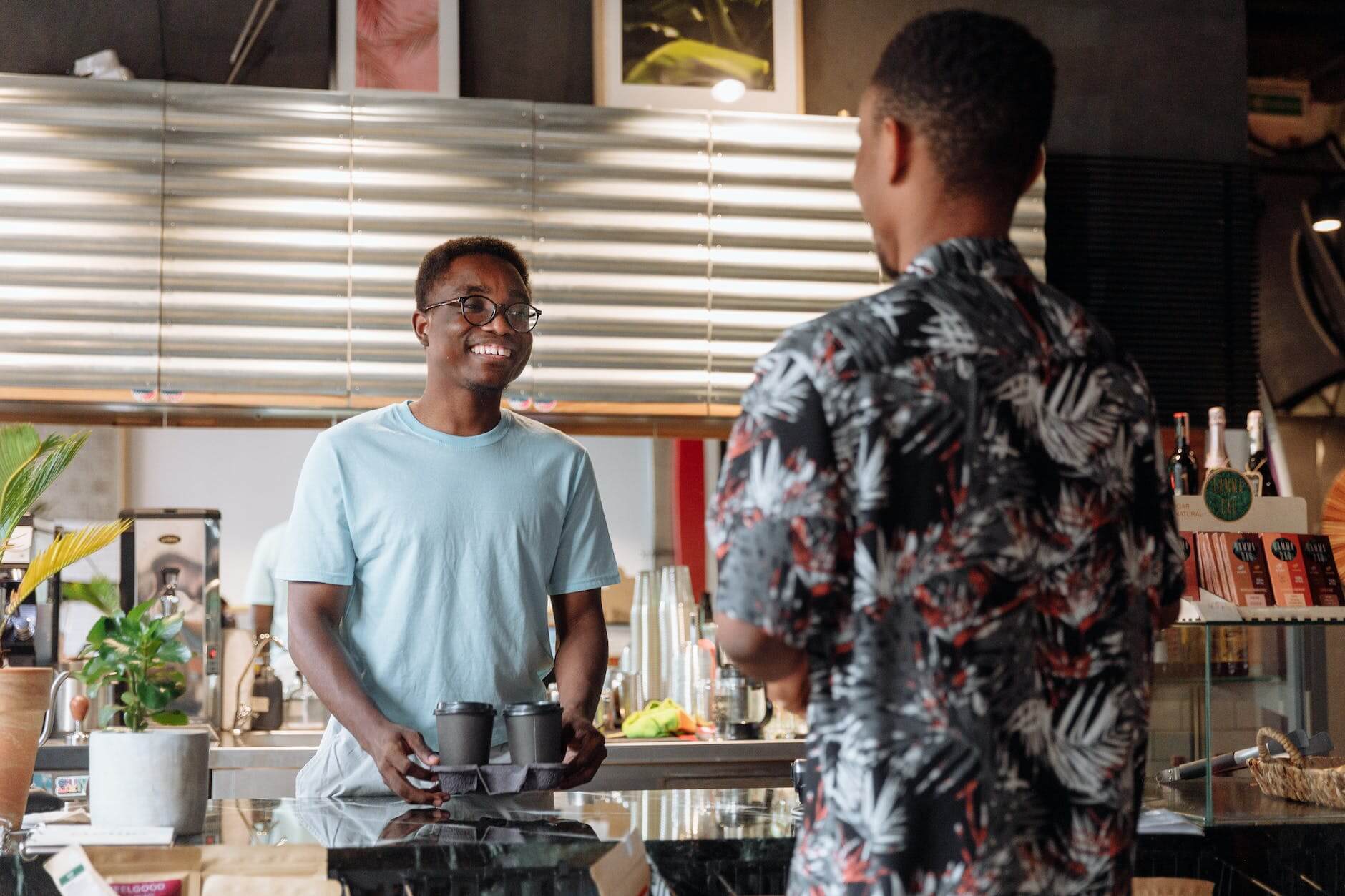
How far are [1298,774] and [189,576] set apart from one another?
2545mm

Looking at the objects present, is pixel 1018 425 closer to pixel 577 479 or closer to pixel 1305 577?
pixel 577 479

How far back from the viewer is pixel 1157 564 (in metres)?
1.08

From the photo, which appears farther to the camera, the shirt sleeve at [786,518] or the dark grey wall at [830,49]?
the dark grey wall at [830,49]

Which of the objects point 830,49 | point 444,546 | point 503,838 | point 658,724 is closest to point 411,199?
point 830,49

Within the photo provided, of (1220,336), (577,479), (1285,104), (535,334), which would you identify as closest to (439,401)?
(577,479)

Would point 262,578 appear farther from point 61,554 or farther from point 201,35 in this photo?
point 61,554

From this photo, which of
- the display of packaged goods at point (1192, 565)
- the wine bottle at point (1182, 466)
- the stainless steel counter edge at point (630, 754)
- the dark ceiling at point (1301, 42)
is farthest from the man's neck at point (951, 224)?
the dark ceiling at point (1301, 42)

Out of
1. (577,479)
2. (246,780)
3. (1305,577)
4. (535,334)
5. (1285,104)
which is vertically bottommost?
(246,780)

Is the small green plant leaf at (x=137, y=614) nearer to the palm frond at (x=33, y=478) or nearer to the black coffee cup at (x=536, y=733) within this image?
the palm frond at (x=33, y=478)

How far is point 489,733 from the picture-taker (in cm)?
173

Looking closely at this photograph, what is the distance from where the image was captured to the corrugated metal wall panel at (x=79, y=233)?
347 centimetres

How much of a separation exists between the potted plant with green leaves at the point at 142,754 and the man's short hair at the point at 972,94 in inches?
39.6

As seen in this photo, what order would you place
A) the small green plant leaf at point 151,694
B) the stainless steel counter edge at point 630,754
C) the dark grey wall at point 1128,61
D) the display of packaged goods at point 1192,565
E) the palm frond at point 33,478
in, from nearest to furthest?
the small green plant leaf at point 151,694, the palm frond at point 33,478, the display of packaged goods at point 1192,565, the stainless steel counter edge at point 630,754, the dark grey wall at point 1128,61

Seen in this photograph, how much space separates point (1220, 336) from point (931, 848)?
3.50 m
